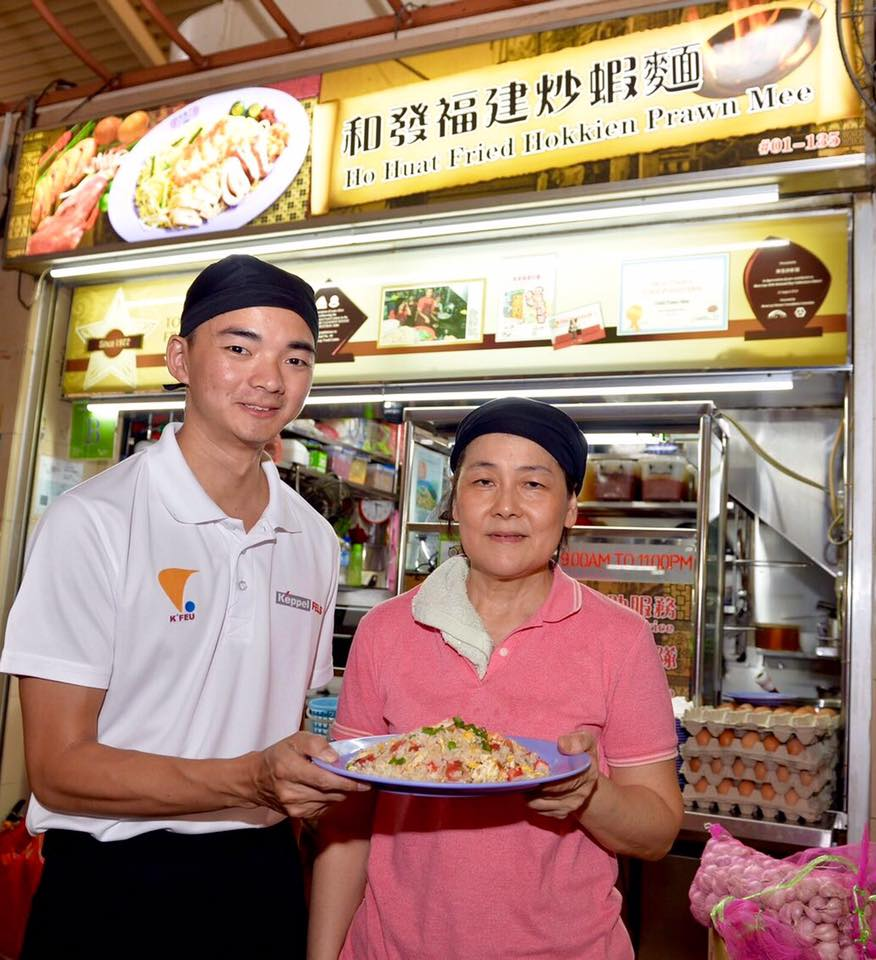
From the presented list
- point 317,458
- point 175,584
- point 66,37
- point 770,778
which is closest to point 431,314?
point 317,458

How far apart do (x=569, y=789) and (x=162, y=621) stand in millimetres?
743

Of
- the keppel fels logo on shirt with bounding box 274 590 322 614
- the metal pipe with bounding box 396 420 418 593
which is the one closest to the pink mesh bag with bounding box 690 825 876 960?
the keppel fels logo on shirt with bounding box 274 590 322 614

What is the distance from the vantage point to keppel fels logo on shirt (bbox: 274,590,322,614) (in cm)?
176

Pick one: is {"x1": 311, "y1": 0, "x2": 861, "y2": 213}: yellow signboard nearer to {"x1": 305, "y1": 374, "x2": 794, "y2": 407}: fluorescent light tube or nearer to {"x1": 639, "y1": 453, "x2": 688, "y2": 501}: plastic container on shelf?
{"x1": 305, "y1": 374, "x2": 794, "y2": 407}: fluorescent light tube

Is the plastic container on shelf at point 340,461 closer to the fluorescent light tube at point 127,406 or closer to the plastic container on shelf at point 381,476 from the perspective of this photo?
the plastic container on shelf at point 381,476

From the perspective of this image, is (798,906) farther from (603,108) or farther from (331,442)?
(331,442)

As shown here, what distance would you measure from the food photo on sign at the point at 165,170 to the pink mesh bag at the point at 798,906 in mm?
3195

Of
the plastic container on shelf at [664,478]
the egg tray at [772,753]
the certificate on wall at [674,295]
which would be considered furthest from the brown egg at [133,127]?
the egg tray at [772,753]

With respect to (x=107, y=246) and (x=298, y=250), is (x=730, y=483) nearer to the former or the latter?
(x=298, y=250)

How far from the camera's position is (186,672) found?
1.58 m

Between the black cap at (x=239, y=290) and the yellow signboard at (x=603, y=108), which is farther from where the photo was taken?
the yellow signboard at (x=603, y=108)

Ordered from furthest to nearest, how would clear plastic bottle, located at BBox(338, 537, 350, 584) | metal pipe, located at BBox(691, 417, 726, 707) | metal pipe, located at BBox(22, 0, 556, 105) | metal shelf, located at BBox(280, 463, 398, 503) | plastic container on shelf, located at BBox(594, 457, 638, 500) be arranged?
1. clear plastic bottle, located at BBox(338, 537, 350, 584)
2. metal shelf, located at BBox(280, 463, 398, 503)
3. plastic container on shelf, located at BBox(594, 457, 638, 500)
4. metal pipe, located at BBox(22, 0, 556, 105)
5. metal pipe, located at BBox(691, 417, 726, 707)

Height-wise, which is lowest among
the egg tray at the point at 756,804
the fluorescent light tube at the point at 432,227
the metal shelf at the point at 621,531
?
the egg tray at the point at 756,804

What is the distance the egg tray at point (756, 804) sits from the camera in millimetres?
2982
